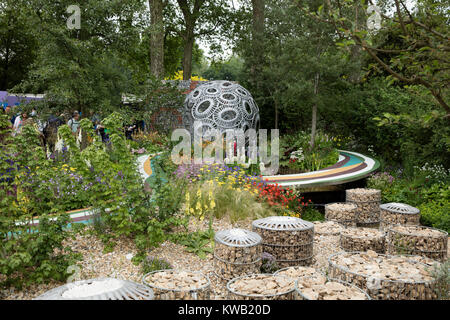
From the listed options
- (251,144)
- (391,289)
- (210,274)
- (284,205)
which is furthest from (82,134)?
(391,289)

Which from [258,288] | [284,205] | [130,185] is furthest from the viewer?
[284,205]

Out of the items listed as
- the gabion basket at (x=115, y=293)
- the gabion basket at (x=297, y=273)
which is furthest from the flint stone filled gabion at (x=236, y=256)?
the gabion basket at (x=115, y=293)

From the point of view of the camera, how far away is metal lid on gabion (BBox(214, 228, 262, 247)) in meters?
4.14

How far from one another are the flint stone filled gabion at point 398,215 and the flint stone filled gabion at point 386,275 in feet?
5.78

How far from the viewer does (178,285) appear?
11.2 feet

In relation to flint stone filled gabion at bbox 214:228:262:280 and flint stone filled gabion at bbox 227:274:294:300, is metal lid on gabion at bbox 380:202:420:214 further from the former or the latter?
flint stone filled gabion at bbox 227:274:294:300

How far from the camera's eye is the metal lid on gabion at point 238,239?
4.14 metres

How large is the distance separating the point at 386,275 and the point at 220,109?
333 inches

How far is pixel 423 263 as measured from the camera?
13.7ft

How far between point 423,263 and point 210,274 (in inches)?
98.6

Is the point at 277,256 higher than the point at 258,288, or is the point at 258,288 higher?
the point at 258,288

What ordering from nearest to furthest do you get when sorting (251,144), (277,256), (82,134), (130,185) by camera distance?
(130,185) → (277,256) → (82,134) → (251,144)

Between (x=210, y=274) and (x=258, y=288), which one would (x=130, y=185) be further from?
(x=258, y=288)
